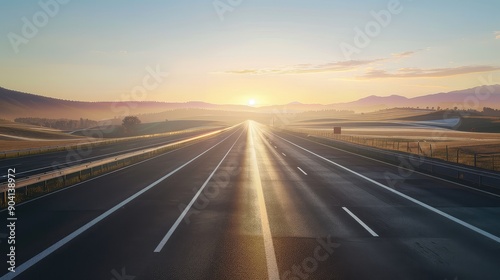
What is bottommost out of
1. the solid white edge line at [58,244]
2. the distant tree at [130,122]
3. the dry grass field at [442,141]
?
the dry grass field at [442,141]

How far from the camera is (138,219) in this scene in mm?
11156

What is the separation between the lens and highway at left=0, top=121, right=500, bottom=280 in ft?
24.2

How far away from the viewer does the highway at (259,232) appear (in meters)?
7.37

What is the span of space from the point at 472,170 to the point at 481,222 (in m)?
7.24

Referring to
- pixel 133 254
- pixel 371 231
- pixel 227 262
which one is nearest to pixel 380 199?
pixel 371 231

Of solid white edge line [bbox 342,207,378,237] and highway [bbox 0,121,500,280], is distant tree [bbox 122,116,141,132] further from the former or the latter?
solid white edge line [bbox 342,207,378,237]

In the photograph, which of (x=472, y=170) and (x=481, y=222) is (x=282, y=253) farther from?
(x=472, y=170)

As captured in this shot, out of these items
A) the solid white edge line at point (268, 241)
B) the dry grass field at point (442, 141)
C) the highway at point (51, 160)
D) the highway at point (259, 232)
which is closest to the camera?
the solid white edge line at point (268, 241)

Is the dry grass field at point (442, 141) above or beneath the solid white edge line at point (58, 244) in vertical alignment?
beneath

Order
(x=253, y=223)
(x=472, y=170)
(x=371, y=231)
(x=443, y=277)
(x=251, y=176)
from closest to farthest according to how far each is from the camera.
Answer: (x=443, y=277) → (x=371, y=231) → (x=253, y=223) → (x=472, y=170) → (x=251, y=176)

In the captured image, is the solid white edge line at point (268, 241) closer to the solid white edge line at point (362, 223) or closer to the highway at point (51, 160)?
the solid white edge line at point (362, 223)

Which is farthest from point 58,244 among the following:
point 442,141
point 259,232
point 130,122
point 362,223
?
point 130,122

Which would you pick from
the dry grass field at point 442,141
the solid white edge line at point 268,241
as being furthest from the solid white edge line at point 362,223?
the dry grass field at point 442,141

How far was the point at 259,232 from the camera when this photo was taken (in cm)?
980
